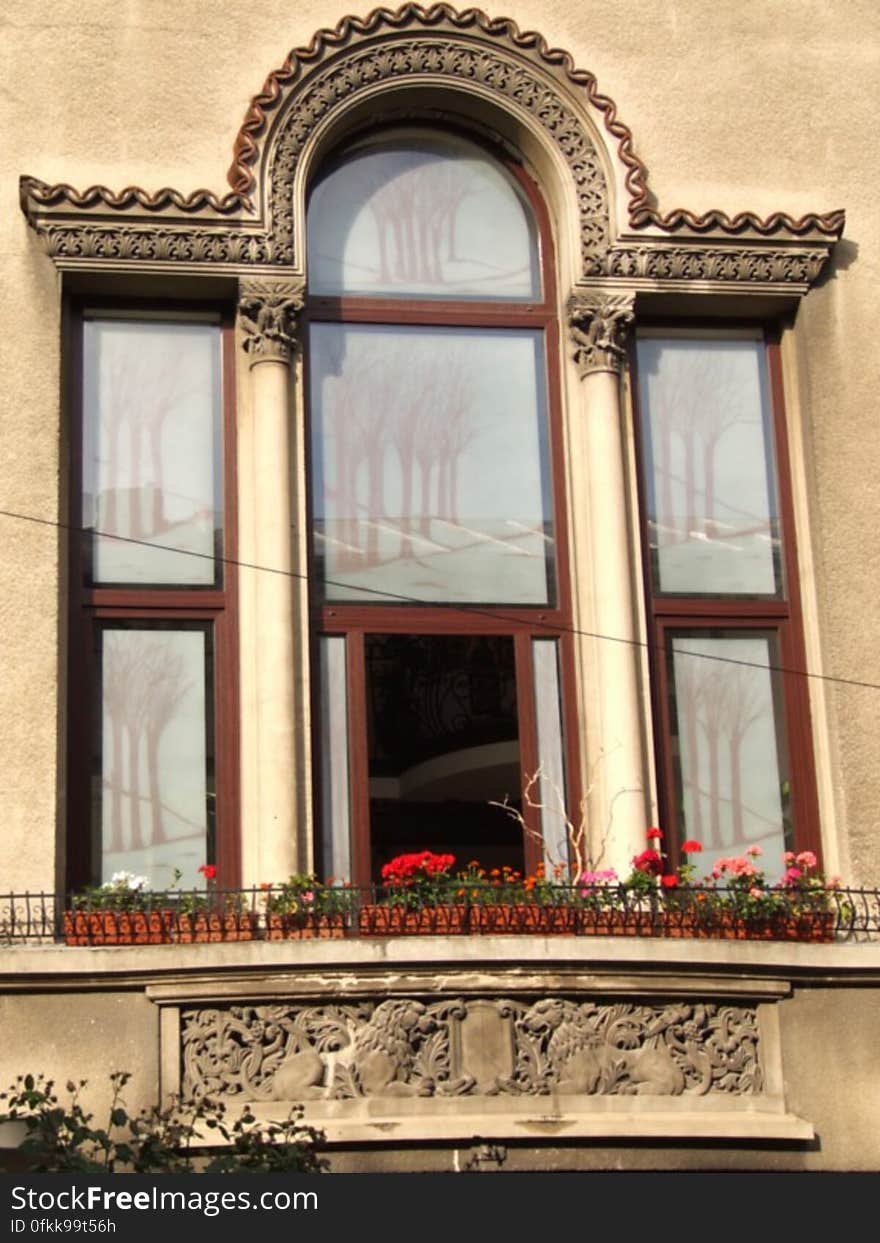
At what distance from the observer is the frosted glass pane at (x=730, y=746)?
20047mm

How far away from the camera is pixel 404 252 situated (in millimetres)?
21062

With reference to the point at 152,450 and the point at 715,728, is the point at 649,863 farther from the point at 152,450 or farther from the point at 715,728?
the point at 152,450

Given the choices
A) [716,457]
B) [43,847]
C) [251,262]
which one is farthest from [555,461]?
[43,847]

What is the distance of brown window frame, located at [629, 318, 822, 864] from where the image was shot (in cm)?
2008

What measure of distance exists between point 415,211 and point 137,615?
143 inches

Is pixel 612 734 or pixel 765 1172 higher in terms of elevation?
pixel 612 734

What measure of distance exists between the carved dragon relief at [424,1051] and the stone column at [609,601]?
1562mm

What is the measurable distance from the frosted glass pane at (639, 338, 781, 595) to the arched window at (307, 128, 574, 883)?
0.77m

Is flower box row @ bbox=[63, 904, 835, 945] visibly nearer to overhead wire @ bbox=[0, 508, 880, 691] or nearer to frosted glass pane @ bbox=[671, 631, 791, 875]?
frosted glass pane @ bbox=[671, 631, 791, 875]

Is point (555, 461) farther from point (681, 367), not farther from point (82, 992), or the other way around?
point (82, 992)

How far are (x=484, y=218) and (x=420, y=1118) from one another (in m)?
6.77

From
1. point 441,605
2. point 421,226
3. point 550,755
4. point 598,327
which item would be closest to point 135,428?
point 441,605

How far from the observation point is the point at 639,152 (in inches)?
827

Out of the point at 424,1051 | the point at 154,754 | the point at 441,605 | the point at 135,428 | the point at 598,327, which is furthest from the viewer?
the point at 598,327
